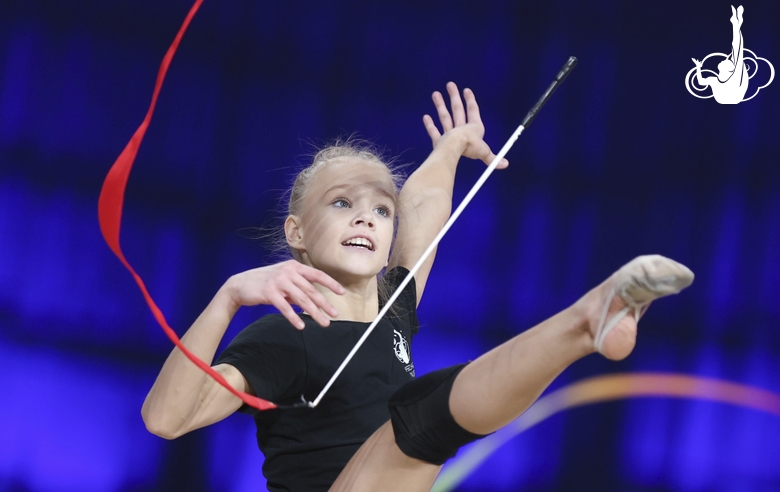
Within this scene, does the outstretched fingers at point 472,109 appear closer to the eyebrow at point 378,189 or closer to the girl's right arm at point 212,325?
the eyebrow at point 378,189

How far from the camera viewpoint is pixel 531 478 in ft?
7.27

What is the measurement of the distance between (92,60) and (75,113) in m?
0.14

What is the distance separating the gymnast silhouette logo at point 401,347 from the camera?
138 centimetres

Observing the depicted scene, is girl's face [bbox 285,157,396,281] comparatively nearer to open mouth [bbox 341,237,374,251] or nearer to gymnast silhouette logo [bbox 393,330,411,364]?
open mouth [bbox 341,237,374,251]

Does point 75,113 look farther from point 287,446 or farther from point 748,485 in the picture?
point 748,485

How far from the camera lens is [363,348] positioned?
1319 millimetres

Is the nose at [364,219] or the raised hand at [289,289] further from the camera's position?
the nose at [364,219]

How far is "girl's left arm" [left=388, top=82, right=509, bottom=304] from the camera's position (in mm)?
1585

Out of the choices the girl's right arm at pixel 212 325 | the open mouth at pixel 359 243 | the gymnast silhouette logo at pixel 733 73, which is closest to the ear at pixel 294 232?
the open mouth at pixel 359 243

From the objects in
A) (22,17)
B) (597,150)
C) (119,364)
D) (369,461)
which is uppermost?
(22,17)

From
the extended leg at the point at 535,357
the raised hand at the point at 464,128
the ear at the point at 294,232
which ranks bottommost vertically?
the extended leg at the point at 535,357

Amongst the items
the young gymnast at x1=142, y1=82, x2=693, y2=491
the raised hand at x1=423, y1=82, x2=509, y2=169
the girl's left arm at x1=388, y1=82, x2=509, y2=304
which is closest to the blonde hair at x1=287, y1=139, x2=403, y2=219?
the young gymnast at x1=142, y1=82, x2=693, y2=491

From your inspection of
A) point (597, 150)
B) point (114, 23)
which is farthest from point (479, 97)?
point (114, 23)

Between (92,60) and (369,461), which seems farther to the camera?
(92,60)
